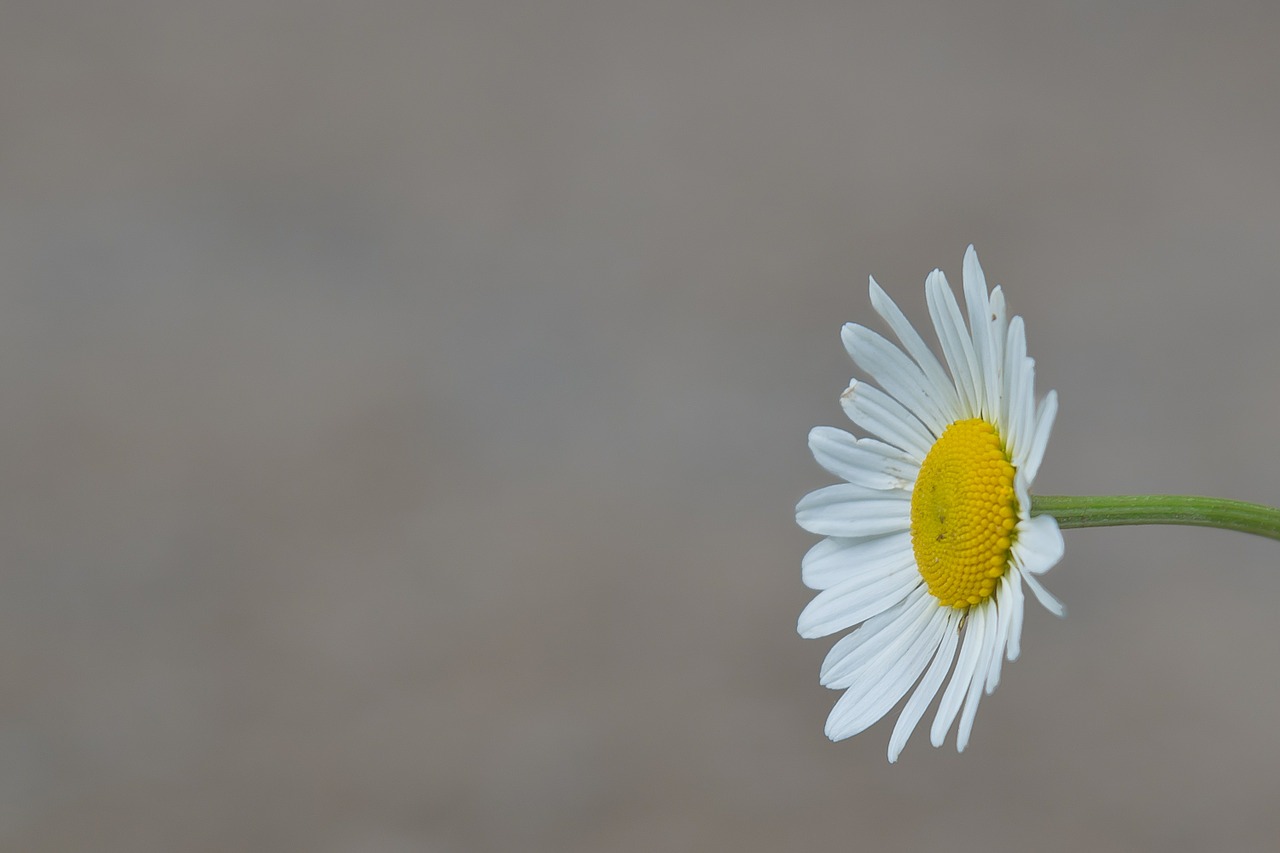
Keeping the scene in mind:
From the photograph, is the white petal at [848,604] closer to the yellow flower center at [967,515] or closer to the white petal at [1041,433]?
the yellow flower center at [967,515]

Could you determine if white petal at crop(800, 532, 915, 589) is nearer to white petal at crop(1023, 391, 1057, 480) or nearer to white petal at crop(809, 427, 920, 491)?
white petal at crop(809, 427, 920, 491)

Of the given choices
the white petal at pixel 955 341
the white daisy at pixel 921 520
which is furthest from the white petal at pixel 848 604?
the white petal at pixel 955 341

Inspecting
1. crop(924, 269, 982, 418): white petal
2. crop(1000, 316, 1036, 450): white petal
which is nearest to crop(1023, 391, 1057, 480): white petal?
crop(1000, 316, 1036, 450): white petal

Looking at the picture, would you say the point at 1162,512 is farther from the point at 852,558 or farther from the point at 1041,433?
the point at 852,558

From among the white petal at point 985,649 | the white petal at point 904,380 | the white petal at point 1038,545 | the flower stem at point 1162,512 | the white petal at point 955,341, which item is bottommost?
A: the white petal at point 985,649

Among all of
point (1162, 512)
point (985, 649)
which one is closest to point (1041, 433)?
point (1162, 512)

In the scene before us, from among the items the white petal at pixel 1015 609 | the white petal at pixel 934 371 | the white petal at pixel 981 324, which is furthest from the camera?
the white petal at pixel 934 371
